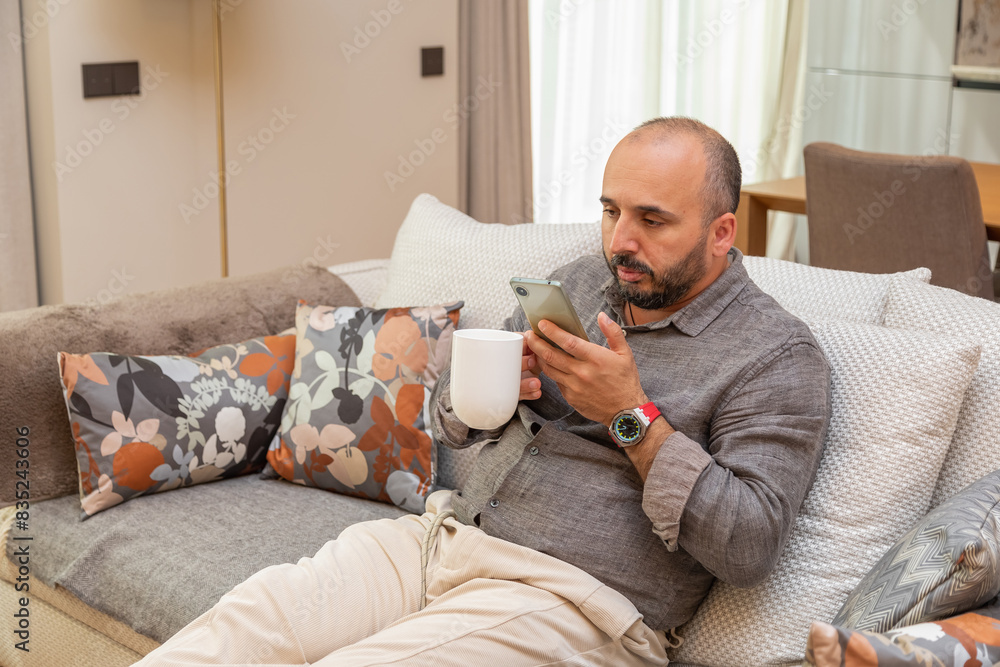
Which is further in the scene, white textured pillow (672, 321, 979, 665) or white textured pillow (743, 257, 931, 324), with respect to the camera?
white textured pillow (743, 257, 931, 324)

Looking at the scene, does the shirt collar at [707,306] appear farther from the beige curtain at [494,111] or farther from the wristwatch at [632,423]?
the beige curtain at [494,111]

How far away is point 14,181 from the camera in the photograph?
2.78 metres

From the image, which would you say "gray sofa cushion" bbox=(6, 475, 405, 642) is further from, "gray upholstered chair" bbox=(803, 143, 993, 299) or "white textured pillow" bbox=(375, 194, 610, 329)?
"gray upholstered chair" bbox=(803, 143, 993, 299)

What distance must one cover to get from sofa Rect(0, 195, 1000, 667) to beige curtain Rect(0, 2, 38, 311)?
3.39 ft

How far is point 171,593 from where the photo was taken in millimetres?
1560

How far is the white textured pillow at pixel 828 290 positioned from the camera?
5.19 feet

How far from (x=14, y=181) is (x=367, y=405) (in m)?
1.54

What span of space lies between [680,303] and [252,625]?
2.40ft

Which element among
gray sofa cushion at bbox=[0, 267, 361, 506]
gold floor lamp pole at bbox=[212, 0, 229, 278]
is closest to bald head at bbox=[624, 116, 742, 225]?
gray sofa cushion at bbox=[0, 267, 361, 506]

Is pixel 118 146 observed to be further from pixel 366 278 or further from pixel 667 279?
pixel 667 279

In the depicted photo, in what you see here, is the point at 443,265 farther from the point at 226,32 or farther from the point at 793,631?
the point at 226,32

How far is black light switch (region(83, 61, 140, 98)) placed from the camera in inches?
111

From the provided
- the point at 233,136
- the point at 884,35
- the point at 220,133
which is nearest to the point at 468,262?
the point at 220,133

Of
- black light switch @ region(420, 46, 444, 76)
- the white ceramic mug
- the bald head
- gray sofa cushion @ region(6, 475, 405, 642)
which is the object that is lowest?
gray sofa cushion @ region(6, 475, 405, 642)
